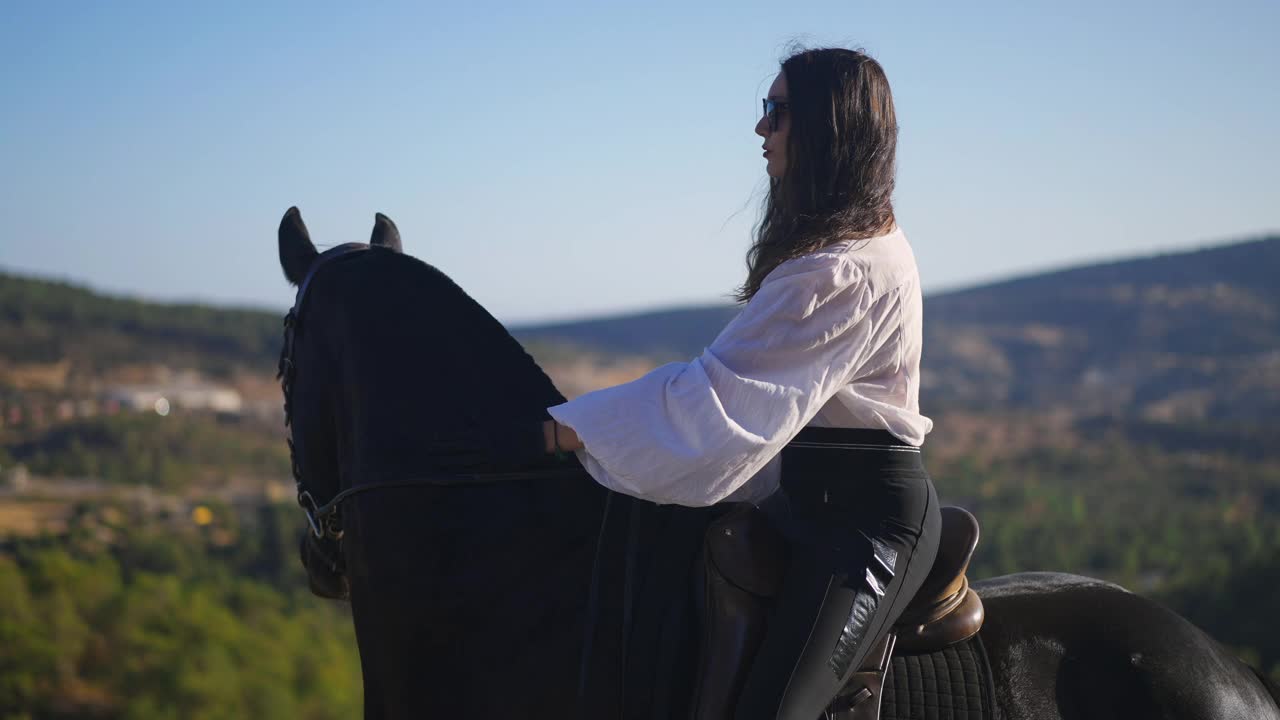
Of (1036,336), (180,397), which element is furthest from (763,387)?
(1036,336)

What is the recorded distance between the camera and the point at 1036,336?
11938 centimetres

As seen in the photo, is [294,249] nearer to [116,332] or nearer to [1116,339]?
[116,332]

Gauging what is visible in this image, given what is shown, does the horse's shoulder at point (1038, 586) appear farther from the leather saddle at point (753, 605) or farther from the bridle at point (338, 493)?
the bridle at point (338, 493)

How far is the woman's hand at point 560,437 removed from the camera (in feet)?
9.19

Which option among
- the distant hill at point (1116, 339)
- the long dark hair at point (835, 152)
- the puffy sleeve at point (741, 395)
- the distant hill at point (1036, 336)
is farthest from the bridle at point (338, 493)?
the distant hill at point (1116, 339)

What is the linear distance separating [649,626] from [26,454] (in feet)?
210

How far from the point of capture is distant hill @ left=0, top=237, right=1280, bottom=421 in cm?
7394

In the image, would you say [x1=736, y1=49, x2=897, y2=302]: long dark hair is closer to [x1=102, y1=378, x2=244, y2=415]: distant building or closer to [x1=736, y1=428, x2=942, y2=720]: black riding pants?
[x1=736, y1=428, x2=942, y2=720]: black riding pants

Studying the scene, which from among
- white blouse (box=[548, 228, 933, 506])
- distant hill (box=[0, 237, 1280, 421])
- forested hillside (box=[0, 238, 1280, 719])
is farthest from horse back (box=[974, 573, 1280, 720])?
distant hill (box=[0, 237, 1280, 421])

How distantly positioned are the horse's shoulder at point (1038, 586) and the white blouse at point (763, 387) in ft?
2.89

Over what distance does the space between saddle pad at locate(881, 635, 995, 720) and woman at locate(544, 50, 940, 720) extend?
25cm

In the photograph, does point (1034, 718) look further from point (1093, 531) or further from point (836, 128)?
point (1093, 531)

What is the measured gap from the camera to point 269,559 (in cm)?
5191

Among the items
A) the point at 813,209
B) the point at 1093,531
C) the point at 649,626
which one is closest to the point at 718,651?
the point at 649,626
